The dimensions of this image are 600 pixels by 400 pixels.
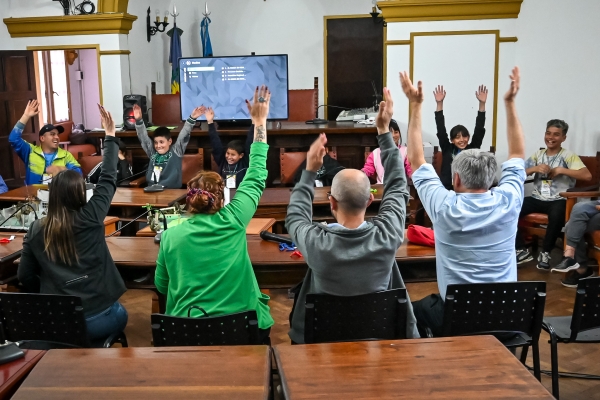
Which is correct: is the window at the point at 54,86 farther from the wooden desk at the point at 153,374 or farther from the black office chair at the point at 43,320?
the wooden desk at the point at 153,374

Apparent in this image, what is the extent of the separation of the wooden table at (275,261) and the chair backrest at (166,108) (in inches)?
185

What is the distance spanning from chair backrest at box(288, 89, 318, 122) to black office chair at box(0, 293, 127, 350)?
5311mm

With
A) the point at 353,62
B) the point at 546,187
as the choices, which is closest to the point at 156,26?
the point at 353,62

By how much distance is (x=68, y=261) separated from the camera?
272 cm

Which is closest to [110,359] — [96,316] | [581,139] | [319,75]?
[96,316]

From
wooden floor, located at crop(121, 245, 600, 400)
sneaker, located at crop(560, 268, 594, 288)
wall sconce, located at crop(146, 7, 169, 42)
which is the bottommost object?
wooden floor, located at crop(121, 245, 600, 400)

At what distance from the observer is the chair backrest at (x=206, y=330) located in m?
2.21

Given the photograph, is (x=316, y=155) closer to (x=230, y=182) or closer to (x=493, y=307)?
(x=493, y=307)

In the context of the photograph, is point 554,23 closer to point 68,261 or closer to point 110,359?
point 68,261

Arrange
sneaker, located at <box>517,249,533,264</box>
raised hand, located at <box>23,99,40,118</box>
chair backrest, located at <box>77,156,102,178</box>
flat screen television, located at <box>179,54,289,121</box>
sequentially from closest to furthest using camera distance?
raised hand, located at <box>23,99,40,118</box> → sneaker, located at <box>517,249,533,264</box> → chair backrest, located at <box>77,156,102,178</box> → flat screen television, located at <box>179,54,289,121</box>

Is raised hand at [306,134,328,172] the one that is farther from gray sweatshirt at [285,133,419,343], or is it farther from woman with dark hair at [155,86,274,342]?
woman with dark hair at [155,86,274,342]

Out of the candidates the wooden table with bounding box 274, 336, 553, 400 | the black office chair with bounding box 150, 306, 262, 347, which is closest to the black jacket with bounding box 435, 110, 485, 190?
the black office chair with bounding box 150, 306, 262, 347

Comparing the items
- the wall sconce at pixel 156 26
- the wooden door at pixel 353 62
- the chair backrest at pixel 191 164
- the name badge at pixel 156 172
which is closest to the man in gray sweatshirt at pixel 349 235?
the name badge at pixel 156 172

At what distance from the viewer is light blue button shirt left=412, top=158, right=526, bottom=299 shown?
8.41ft
